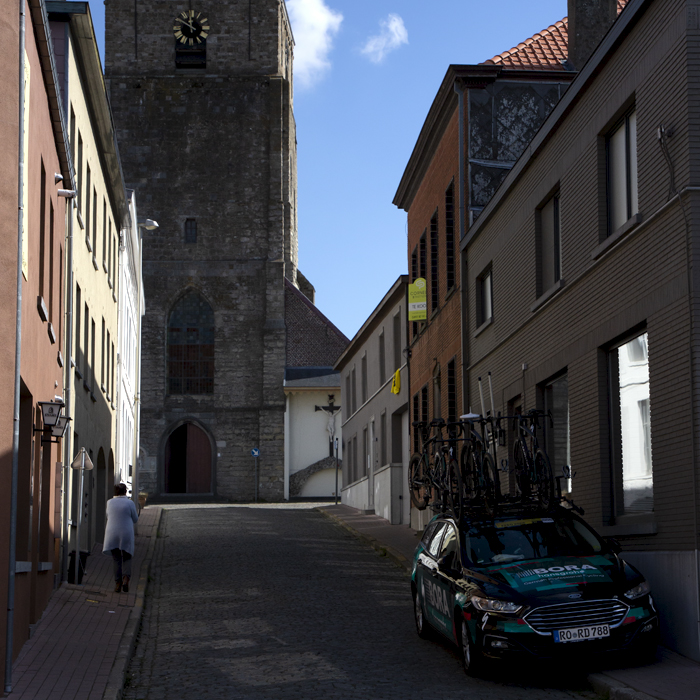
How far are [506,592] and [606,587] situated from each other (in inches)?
34.7

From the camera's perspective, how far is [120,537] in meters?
16.1

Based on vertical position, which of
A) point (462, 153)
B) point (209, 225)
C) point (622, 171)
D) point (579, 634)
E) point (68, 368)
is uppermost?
point (209, 225)

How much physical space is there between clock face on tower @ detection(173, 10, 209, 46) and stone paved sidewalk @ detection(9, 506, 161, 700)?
4178 centimetres

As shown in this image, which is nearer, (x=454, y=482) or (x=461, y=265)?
(x=454, y=482)

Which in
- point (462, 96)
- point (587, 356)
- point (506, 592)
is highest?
point (462, 96)

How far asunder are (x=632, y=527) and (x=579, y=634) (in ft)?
10.1

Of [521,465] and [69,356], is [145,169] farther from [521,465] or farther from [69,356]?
[521,465]

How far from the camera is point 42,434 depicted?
13203 millimetres

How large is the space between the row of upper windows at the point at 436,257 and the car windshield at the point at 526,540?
12182mm

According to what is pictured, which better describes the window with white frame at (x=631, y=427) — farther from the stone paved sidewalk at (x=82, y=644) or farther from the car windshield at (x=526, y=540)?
the stone paved sidewalk at (x=82, y=644)

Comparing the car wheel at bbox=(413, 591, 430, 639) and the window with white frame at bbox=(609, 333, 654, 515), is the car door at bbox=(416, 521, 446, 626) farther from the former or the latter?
the window with white frame at bbox=(609, 333, 654, 515)

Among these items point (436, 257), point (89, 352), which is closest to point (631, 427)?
point (89, 352)

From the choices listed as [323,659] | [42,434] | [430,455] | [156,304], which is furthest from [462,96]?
[156,304]

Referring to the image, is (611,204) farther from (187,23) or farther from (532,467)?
(187,23)
